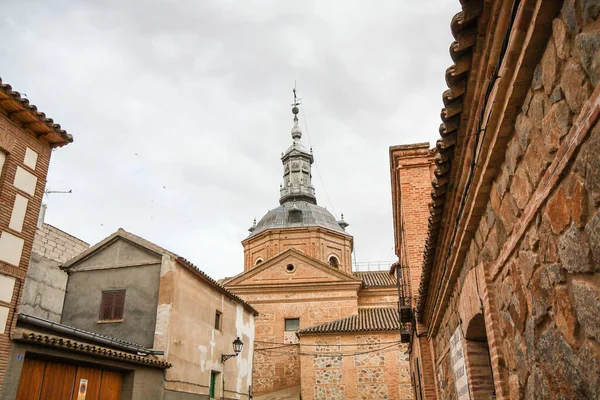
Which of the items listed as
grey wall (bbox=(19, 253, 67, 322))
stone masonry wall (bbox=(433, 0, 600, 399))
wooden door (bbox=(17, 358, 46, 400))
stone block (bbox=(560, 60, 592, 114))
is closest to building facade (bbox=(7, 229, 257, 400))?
grey wall (bbox=(19, 253, 67, 322))

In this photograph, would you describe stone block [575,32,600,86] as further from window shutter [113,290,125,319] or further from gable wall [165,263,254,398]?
window shutter [113,290,125,319]

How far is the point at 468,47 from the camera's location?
2.89 metres

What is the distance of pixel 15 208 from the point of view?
8.52m

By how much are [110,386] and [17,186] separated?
5093 mm

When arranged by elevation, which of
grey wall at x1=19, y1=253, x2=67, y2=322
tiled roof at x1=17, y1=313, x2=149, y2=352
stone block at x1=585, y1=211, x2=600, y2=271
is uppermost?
grey wall at x1=19, y1=253, x2=67, y2=322

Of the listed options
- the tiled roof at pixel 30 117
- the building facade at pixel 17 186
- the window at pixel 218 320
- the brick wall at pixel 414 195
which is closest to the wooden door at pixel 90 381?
the building facade at pixel 17 186

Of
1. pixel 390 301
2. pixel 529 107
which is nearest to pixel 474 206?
pixel 529 107

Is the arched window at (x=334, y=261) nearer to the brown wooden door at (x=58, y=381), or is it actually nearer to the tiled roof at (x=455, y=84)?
the brown wooden door at (x=58, y=381)

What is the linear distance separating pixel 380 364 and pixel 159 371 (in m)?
13.1

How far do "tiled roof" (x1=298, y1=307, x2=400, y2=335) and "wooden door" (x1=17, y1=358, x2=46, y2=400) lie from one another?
1564 centimetres

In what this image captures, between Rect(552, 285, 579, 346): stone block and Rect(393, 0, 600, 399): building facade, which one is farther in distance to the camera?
Rect(552, 285, 579, 346): stone block

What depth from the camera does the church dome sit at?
118 ft

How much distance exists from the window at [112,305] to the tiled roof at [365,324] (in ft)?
37.2

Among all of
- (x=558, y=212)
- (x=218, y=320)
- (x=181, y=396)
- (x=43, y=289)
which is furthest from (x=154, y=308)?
(x=558, y=212)
